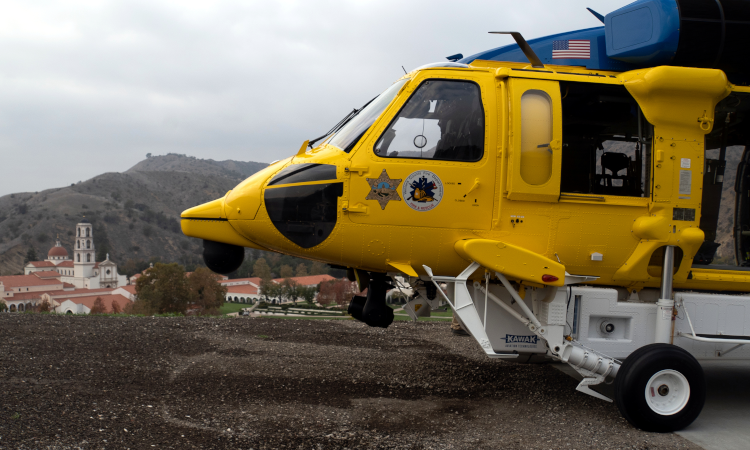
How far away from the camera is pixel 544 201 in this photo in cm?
489

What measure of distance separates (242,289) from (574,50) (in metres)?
84.0

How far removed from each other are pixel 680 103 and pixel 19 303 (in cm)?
11563

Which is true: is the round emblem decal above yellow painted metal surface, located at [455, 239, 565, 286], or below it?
above

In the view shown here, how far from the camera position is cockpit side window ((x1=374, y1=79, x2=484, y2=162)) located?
490 centimetres

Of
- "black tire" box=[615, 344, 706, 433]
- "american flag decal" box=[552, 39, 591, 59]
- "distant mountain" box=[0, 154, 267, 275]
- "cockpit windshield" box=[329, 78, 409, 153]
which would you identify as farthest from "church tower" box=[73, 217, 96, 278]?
"black tire" box=[615, 344, 706, 433]

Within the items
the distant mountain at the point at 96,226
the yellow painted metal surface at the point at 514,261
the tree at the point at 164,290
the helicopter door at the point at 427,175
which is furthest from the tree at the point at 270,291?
the distant mountain at the point at 96,226

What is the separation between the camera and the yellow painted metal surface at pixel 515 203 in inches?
191

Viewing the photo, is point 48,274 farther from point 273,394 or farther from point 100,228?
point 273,394

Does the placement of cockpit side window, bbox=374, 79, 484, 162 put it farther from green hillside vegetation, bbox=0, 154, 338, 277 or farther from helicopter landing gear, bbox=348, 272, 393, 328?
green hillside vegetation, bbox=0, 154, 338, 277

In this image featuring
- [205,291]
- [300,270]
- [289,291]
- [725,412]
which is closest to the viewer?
[725,412]

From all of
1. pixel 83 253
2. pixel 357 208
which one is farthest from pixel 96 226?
pixel 357 208

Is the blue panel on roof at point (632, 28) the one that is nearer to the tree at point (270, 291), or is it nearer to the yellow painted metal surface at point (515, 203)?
the yellow painted metal surface at point (515, 203)

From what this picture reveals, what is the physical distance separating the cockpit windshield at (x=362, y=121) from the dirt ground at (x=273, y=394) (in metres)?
2.52

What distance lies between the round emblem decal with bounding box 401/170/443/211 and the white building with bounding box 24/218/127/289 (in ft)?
422
